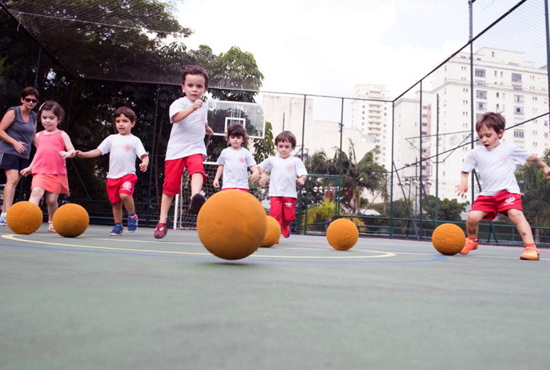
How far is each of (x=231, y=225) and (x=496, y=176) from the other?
12.3ft

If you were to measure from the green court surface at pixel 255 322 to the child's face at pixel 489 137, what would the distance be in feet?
11.0

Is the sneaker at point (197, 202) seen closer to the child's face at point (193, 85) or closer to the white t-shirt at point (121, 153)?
the child's face at point (193, 85)

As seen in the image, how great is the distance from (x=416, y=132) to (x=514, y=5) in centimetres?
5490

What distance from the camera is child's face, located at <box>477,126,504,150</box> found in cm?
514

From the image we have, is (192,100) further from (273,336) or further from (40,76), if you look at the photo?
(40,76)

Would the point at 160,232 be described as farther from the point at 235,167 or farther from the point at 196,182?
the point at 235,167

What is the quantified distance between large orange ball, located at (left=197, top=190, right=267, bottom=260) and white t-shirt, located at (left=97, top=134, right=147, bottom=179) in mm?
3472

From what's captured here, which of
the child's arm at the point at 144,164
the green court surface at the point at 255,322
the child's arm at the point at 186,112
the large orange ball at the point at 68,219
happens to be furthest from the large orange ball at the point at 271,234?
the green court surface at the point at 255,322

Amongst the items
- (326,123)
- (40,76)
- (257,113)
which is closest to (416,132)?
(326,123)

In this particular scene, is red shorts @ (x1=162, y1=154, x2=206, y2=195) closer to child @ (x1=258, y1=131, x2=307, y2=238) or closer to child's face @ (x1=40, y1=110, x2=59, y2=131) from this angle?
child @ (x1=258, y1=131, x2=307, y2=238)

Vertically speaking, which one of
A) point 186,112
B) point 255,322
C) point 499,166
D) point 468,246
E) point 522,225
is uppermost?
point 186,112

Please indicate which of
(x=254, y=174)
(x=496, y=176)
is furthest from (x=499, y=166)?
(x=254, y=174)

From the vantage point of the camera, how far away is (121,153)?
5812mm

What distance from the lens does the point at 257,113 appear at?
46.1 ft
